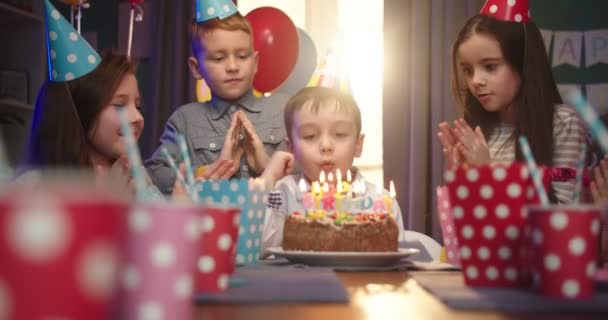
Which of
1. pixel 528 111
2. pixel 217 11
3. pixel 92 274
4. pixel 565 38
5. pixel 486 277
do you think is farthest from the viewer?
pixel 565 38

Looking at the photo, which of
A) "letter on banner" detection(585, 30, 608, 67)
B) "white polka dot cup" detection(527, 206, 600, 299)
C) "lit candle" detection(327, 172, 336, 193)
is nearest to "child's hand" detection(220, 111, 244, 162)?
"lit candle" detection(327, 172, 336, 193)

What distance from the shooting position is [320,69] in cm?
379

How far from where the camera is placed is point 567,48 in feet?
12.0

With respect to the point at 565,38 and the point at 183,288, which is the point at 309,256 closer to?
the point at 183,288

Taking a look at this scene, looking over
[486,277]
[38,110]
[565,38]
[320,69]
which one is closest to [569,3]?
[565,38]

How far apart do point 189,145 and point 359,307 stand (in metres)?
2.05

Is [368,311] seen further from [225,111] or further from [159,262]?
[225,111]

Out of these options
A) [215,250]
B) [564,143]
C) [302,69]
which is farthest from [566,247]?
[302,69]

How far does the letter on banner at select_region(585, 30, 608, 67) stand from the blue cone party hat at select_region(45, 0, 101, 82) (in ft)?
9.95

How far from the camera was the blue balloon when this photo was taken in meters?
3.35

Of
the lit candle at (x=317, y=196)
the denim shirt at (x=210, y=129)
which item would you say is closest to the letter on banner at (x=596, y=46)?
the denim shirt at (x=210, y=129)

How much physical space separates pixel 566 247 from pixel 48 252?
1.94 ft

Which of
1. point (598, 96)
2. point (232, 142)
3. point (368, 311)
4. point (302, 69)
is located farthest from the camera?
point (598, 96)

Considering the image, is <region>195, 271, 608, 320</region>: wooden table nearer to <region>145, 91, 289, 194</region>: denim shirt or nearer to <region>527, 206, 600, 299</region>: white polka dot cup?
<region>527, 206, 600, 299</region>: white polka dot cup
